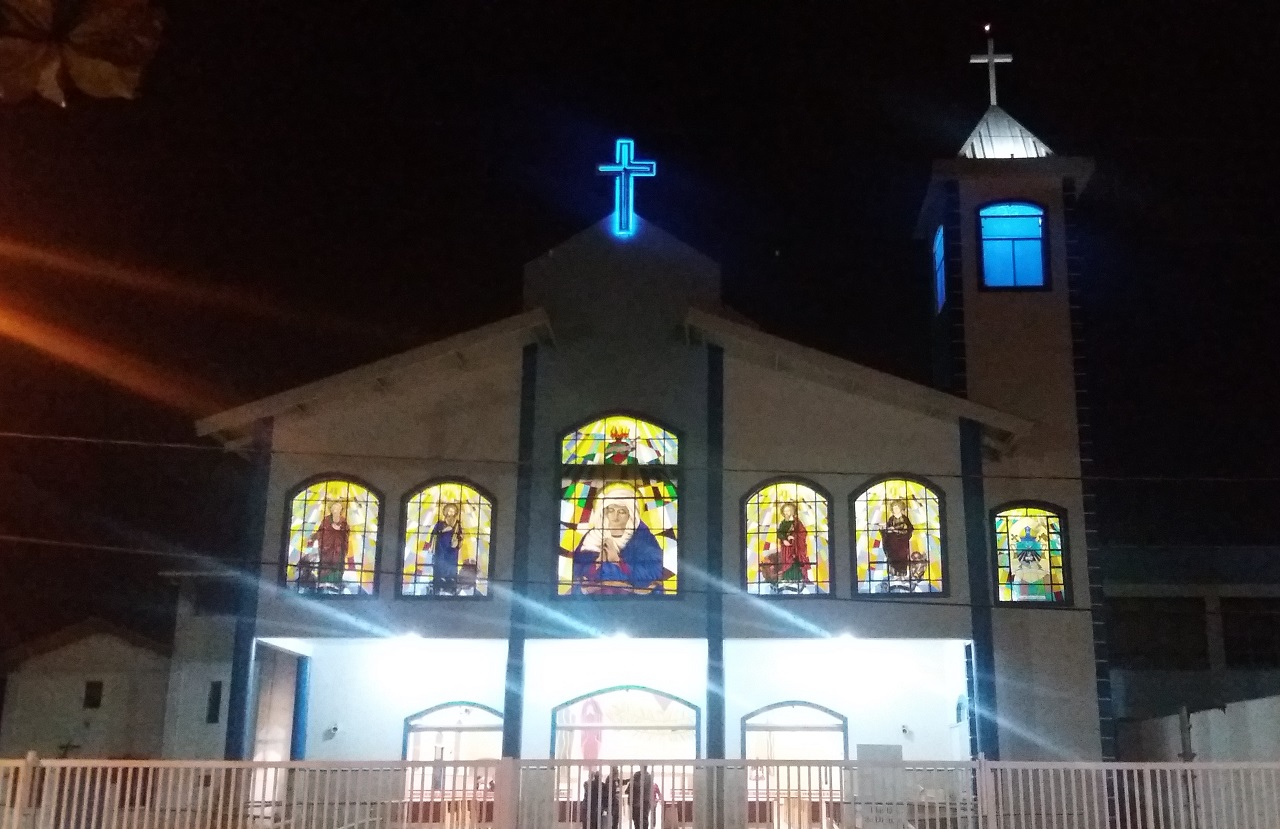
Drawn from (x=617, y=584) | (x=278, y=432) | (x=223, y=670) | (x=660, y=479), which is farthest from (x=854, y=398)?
(x=223, y=670)

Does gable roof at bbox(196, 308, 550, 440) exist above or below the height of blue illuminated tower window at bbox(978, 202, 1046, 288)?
below

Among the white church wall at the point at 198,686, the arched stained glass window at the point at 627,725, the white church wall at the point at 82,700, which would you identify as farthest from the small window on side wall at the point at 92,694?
the arched stained glass window at the point at 627,725

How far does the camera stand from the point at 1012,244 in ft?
66.4

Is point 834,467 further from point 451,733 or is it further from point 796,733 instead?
point 451,733

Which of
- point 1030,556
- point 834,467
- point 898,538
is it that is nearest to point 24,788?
point 834,467

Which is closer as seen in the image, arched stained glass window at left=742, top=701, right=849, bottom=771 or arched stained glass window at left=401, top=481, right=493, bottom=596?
arched stained glass window at left=401, top=481, right=493, bottom=596

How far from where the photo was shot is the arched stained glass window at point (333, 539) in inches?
719

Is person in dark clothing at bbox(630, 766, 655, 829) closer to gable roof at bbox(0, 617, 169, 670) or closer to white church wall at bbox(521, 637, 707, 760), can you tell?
white church wall at bbox(521, 637, 707, 760)

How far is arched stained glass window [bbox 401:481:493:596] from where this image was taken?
18.2 m

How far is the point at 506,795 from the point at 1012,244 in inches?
520

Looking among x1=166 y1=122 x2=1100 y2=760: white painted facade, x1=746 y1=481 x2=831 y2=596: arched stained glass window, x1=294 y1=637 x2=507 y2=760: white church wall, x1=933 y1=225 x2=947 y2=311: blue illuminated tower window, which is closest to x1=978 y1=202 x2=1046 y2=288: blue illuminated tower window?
x1=166 y1=122 x2=1100 y2=760: white painted facade

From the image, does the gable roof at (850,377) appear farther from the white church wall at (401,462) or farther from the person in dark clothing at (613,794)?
the person in dark clothing at (613,794)

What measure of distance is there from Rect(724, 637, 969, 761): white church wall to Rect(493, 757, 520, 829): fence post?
8307 mm

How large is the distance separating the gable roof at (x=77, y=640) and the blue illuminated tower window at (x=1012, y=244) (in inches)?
681
